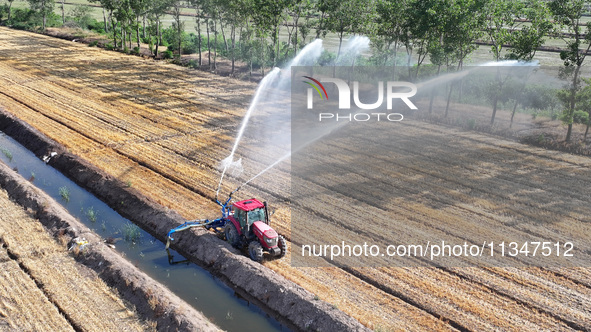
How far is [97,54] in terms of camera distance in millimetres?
62906

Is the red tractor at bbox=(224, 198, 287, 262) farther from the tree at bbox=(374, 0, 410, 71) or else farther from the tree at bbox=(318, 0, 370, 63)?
the tree at bbox=(318, 0, 370, 63)

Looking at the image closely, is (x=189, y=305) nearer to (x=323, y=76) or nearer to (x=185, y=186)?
(x=185, y=186)

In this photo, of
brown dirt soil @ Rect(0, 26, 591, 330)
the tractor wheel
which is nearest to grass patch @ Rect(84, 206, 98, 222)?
brown dirt soil @ Rect(0, 26, 591, 330)

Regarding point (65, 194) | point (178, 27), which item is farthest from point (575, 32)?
point (178, 27)

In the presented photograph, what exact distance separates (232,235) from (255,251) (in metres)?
1.38

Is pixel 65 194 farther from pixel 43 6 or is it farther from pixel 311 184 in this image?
pixel 43 6

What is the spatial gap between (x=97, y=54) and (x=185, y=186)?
41463 mm

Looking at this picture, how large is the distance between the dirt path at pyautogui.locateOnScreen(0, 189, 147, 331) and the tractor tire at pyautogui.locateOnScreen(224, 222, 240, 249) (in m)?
4.67

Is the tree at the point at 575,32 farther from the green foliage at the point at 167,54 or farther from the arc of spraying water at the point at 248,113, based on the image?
the green foliage at the point at 167,54

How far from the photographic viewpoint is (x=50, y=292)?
59.9 ft

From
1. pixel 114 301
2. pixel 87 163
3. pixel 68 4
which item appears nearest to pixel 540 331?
pixel 114 301

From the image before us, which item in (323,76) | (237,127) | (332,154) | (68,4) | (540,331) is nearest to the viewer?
(540,331)

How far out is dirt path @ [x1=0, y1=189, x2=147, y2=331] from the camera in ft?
55.3

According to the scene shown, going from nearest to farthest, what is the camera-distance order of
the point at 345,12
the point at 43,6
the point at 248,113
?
the point at 248,113 < the point at 345,12 < the point at 43,6
